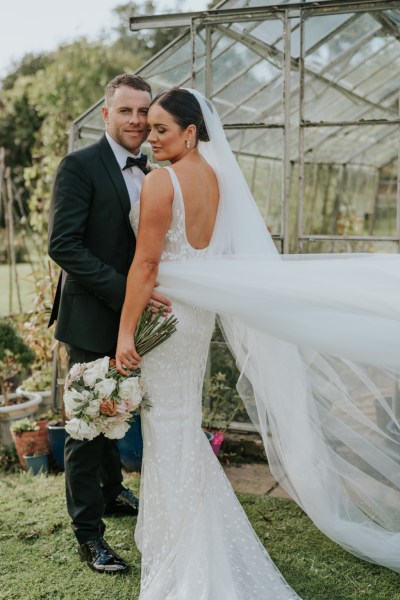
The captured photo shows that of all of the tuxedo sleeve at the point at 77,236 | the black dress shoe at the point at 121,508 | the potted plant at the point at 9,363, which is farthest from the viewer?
the potted plant at the point at 9,363

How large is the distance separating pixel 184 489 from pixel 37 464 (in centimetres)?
191

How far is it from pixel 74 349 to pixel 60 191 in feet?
2.23

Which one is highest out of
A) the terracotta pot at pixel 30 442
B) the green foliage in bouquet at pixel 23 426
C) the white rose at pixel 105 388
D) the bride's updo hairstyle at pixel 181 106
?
the bride's updo hairstyle at pixel 181 106

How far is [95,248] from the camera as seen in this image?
3012mm

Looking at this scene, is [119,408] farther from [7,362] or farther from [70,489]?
[7,362]

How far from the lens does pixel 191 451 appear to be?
284 centimetres

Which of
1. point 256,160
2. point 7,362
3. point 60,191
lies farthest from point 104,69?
point 60,191

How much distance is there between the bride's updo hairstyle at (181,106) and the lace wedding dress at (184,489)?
0.34m

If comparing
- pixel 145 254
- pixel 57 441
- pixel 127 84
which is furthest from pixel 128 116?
pixel 57 441

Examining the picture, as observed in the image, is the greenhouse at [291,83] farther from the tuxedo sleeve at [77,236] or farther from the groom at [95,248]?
the tuxedo sleeve at [77,236]

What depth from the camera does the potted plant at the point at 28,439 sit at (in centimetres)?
450

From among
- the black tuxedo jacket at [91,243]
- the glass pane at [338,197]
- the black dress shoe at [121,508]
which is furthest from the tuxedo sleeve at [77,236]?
the glass pane at [338,197]

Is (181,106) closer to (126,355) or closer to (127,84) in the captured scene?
(127,84)

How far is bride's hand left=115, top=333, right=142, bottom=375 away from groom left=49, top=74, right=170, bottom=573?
211mm
